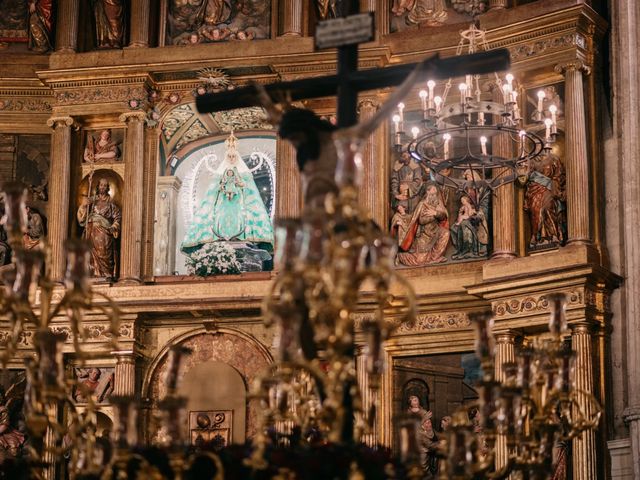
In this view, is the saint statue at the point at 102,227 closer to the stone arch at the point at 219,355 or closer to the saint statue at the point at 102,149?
the saint statue at the point at 102,149

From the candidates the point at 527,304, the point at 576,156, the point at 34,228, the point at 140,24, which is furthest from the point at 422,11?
the point at 34,228

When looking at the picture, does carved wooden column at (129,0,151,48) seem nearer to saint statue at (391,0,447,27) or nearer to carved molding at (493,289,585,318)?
saint statue at (391,0,447,27)

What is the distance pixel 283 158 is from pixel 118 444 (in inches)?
511

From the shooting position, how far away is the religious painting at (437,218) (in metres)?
20.2

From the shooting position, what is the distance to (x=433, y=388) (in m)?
20.1

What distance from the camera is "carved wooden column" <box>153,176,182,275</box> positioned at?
22.3 metres

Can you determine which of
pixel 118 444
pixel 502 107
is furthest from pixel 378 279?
pixel 502 107

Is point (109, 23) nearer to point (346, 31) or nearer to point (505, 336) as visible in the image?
point (505, 336)

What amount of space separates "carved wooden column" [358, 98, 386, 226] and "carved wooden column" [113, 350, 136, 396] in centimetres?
411

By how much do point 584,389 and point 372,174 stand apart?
4.81 m

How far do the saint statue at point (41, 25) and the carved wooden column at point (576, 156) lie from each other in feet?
27.1

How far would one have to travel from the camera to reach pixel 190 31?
22266 mm

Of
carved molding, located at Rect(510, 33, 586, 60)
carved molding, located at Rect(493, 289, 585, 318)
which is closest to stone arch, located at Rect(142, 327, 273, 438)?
carved molding, located at Rect(493, 289, 585, 318)

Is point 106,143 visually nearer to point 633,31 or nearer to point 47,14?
point 47,14
